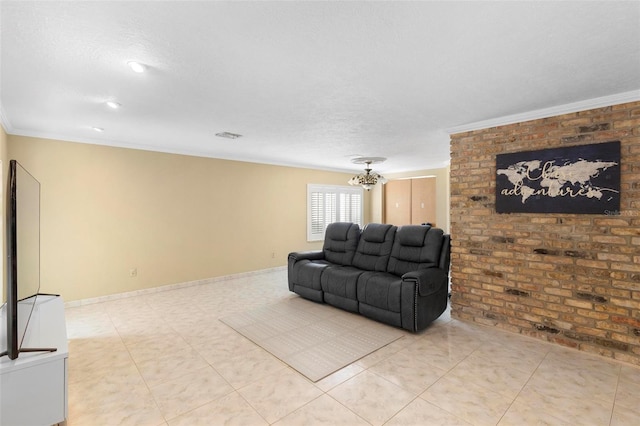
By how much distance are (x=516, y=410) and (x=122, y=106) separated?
4175 millimetres

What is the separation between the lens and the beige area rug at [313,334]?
2700 millimetres

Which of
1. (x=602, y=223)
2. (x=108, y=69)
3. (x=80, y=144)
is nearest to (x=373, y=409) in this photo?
(x=602, y=223)

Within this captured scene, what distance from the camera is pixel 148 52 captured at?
1900 mm

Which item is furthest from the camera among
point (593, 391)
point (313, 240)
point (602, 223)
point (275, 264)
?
point (313, 240)

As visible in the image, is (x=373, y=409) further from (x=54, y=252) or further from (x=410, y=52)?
(x=54, y=252)

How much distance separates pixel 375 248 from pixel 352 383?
7.75ft

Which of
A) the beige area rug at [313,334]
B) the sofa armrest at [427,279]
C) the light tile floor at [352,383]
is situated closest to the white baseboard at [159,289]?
the light tile floor at [352,383]

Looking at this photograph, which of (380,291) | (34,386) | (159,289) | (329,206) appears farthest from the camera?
(329,206)

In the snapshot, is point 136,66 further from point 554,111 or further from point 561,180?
point 561,180

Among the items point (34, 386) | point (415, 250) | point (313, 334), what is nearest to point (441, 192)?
point (415, 250)

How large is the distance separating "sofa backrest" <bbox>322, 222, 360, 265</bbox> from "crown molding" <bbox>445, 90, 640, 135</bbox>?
2135 millimetres

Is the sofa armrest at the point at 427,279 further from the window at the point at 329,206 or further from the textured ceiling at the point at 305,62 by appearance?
the window at the point at 329,206

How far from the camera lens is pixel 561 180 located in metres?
2.92

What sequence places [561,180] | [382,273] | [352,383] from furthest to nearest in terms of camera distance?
[382,273]
[561,180]
[352,383]
